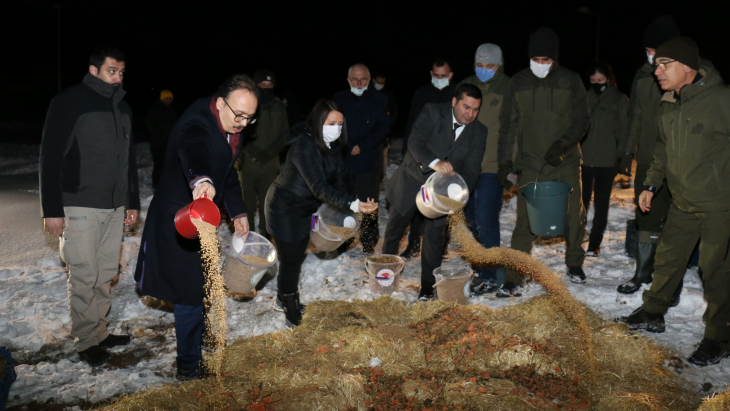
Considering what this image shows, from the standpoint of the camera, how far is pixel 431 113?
16.9 ft

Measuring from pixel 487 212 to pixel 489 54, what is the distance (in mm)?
1709

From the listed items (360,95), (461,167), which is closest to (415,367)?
(461,167)

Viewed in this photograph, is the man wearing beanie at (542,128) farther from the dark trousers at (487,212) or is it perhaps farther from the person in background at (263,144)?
Answer: the person in background at (263,144)

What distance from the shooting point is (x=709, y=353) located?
13.4 feet

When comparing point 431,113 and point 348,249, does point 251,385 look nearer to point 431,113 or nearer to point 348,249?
point 431,113

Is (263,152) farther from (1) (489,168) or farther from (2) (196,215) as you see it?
(2) (196,215)

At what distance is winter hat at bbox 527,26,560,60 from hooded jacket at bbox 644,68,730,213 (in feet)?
4.52

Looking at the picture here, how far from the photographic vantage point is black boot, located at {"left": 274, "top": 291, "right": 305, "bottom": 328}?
16.0 ft

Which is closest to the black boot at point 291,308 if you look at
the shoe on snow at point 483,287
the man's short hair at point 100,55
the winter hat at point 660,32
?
the shoe on snow at point 483,287

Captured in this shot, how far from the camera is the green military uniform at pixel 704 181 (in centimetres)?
399

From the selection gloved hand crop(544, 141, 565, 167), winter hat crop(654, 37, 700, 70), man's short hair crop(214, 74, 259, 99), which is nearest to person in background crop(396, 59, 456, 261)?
gloved hand crop(544, 141, 565, 167)

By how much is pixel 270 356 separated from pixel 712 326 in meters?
3.38

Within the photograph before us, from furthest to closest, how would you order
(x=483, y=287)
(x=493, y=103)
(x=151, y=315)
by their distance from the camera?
(x=493, y=103)
(x=483, y=287)
(x=151, y=315)

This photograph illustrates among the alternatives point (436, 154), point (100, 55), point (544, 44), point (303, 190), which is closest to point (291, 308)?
point (303, 190)
